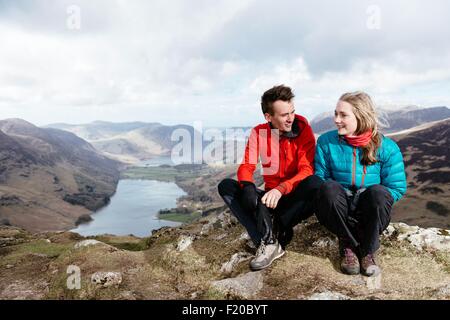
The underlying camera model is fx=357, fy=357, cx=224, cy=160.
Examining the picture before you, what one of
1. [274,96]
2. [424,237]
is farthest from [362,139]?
[424,237]

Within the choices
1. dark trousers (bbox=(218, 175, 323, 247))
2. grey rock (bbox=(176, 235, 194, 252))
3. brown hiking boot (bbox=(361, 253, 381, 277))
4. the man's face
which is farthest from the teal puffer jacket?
grey rock (bbox=(176, 235, 194, 252))

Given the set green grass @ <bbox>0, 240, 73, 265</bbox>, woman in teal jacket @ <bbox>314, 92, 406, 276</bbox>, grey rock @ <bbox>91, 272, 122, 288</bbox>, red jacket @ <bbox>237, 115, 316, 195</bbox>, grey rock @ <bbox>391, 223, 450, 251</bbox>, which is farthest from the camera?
green grass @ <bbox>0, 240, 73, 265</bbox>

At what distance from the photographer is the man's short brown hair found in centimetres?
975

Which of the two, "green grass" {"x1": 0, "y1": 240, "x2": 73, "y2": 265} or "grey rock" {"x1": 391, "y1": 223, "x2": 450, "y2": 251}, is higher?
"grey rock" {"x1": 391, "y1": 223, "x2": 450, "y2": 251}

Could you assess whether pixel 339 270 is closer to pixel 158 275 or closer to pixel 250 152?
pixel 250 152

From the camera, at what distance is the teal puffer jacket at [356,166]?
31.3 feet

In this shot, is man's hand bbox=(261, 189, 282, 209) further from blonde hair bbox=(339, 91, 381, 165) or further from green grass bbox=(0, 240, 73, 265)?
green grass bbox=(0, 240, 73, 265)

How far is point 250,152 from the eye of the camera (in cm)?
1059

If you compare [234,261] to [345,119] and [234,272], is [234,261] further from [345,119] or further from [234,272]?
[345,119]

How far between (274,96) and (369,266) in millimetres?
5246

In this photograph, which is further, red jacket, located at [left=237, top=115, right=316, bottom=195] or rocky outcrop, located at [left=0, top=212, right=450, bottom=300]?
red jacket, located at [left=237, top=115, right=316, bottom=195]

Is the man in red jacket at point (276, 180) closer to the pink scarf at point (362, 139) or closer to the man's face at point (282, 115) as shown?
the man's face at point (282, 115)
